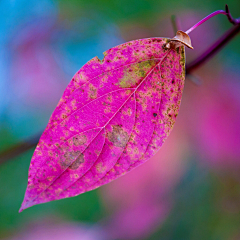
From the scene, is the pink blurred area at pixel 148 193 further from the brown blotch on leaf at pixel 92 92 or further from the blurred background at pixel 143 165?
the brown blotch on leaf at pixel 92 92

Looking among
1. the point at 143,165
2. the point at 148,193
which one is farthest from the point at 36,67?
the point at 148,193

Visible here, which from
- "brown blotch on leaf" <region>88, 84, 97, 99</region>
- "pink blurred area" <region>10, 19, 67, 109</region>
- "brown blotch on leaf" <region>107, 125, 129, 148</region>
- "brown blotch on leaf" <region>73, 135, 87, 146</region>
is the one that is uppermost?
"pink blurred area" <region>10, 19, 67, 109</region>

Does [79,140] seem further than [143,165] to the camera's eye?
No

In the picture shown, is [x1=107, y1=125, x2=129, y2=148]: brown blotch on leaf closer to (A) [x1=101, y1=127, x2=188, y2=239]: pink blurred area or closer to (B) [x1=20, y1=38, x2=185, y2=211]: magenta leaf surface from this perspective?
(B) [x1=20, y1=38, x2=185, y2=211]: magenta leaf surface

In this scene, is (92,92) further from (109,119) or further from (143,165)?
(143,165)

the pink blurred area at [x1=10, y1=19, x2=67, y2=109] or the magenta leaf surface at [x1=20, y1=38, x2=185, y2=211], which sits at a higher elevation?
the pink blurred area at [x1=10, y1=19, x2=67, y2=109]

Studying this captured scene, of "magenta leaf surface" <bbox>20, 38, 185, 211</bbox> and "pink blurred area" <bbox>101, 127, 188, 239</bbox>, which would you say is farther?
"pink blurred area" <bbox>101, 127, 188, 239</bbox>

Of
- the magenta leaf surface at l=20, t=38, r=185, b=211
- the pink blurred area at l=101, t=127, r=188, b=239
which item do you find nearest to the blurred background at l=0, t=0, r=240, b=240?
the pink blurred area at l=101, t=127, r=188, b=239
